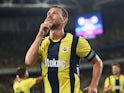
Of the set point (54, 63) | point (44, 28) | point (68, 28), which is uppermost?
point (44, 28)

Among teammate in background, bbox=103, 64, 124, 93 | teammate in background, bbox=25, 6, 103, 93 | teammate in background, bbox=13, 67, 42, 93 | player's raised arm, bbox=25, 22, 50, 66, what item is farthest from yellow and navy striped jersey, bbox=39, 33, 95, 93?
teammate in background, bbox=103, 64, 124, 93

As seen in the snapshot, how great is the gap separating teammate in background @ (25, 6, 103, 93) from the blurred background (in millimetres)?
16140

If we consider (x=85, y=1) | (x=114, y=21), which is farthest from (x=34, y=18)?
(x=114, y=21)

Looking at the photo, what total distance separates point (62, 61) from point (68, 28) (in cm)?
1924

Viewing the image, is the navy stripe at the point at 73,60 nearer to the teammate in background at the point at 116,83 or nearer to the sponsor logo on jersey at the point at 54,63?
the sponsor logo on jersey at the point at 54,63

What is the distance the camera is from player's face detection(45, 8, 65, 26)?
11.4 ft

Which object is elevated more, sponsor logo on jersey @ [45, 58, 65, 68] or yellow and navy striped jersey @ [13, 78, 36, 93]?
sponsor logo on jersey @ [45, 58, 65, 68]

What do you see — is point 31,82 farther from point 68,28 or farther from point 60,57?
point 68,28

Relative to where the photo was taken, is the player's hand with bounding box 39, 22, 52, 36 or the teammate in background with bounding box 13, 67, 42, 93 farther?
the teammate in background with bounding box 13, 67, 42, 93

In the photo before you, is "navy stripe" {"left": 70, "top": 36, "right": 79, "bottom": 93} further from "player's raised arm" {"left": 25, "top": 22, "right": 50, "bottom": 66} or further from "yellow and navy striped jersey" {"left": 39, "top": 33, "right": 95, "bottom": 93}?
"player's raised arm" {"left": 25, "top": 22, "right": 50, "bottom": 66}

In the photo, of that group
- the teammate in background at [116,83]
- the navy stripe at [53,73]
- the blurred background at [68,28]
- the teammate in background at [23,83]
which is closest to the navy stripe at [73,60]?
the navy stripe at [53,73]

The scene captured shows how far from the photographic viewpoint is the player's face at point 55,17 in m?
3.48

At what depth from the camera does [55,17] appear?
352cm

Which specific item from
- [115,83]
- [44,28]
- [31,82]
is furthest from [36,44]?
[115,83]
